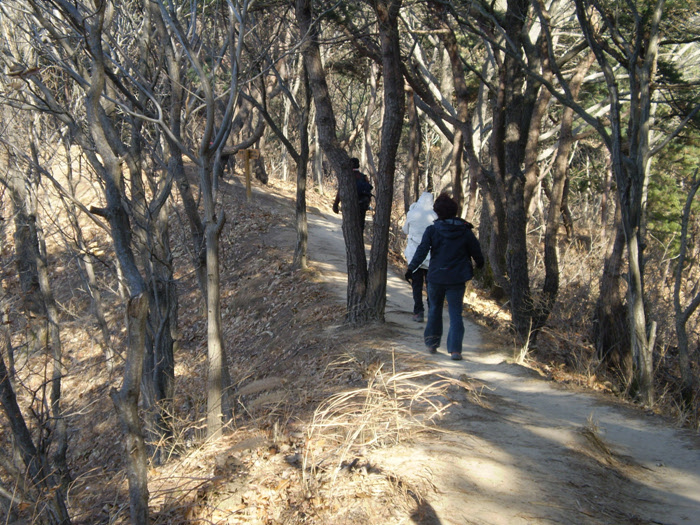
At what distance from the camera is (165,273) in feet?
28.5

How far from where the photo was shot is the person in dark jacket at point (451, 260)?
281 inches

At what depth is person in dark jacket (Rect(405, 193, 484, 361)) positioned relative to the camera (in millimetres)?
7148

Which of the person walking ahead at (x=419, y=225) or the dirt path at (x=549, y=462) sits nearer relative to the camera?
the dirt path at (x=549, y=462)

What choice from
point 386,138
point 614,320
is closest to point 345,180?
point 386,138

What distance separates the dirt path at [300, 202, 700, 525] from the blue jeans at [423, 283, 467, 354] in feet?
2.27

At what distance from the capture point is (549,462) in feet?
14.8

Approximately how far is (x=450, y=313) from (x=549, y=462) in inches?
120

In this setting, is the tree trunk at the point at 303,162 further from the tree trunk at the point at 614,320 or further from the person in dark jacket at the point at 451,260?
the tree trunk at the point at 614,320

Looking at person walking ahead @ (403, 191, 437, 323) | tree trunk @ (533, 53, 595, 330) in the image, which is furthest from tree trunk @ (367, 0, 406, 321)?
tree trunk @ (533, 53, 595, 330)

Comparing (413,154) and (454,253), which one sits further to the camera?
(413,154)

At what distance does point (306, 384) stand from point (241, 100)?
11.8 metres

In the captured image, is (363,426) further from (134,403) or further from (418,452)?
(134,403)

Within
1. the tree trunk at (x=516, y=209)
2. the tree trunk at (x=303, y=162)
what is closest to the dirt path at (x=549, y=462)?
the tree trunk at (x=516, y=209)

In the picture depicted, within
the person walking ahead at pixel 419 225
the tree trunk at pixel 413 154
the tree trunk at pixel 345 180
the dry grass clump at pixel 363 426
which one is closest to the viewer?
the dry grass clump at pixel 363 426
